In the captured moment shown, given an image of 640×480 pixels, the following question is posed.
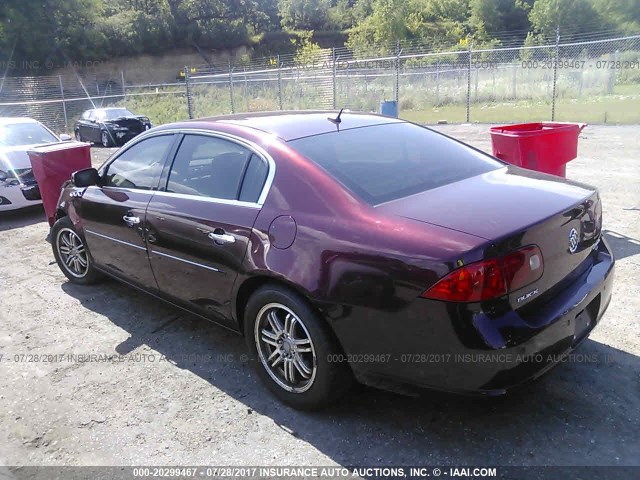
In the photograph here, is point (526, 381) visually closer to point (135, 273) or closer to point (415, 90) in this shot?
point (135, 273)

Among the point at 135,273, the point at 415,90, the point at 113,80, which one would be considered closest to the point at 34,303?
the point at 135,273

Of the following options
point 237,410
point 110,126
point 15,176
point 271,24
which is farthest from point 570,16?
point 237,410

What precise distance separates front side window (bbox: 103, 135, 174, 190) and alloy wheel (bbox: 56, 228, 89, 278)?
838mm

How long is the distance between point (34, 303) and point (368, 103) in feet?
65.0

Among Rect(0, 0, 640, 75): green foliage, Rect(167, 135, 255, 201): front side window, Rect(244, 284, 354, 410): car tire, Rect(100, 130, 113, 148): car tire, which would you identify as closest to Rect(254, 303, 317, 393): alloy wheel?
Rect(244, 284, 354, 410): car tire

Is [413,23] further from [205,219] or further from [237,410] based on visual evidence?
[237,410]

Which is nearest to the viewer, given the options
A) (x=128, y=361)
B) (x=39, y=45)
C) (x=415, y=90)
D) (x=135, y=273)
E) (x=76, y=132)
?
(x=128, y=361)

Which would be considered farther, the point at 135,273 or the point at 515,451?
the point at 135,273

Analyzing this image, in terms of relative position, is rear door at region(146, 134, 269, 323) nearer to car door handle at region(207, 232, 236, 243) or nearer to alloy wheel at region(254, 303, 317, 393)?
car door handle at region(207, 232, 236, 243)

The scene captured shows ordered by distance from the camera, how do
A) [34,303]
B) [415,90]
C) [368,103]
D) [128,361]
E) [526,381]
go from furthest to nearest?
1. [415,90]
2. [368,103]
3. [34,303]
4. [128,361]
5. [526,381]

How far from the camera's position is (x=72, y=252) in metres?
5.14

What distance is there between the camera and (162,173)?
12.7 ft

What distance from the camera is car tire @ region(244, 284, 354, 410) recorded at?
9.18 feet

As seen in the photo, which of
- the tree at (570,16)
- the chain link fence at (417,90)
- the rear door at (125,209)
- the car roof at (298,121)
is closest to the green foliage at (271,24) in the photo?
the tree at (570,16)
